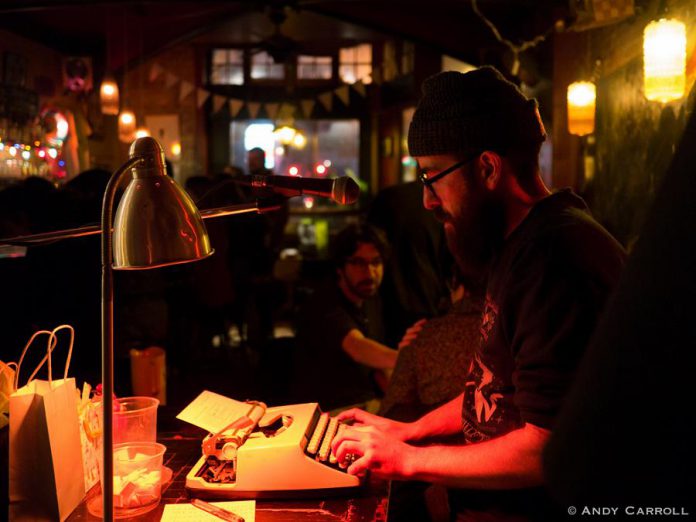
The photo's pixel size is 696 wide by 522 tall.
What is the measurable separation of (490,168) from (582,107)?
3136 mm

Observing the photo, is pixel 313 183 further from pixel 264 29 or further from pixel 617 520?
pixel 264 29

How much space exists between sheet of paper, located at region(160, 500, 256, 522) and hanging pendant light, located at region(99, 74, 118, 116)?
293 inches

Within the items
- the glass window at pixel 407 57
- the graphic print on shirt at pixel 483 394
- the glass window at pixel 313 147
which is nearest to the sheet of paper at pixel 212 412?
the graphic print on shirt at pixel 483 394

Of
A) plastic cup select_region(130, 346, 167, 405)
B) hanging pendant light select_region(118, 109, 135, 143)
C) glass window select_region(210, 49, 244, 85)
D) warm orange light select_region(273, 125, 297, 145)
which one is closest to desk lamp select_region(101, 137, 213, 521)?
plastic cup select_region(130, 346, 167, 405)

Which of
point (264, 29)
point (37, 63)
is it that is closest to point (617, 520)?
point (37, 63)

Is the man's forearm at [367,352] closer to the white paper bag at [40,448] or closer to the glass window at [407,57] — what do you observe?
the white paper bag at [40,448]

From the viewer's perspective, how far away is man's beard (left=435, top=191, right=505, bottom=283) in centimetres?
160

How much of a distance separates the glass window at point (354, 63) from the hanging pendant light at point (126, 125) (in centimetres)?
653

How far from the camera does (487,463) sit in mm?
1391

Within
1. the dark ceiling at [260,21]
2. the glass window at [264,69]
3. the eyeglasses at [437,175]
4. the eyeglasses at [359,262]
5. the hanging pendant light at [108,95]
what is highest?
the glass window at [264,69]

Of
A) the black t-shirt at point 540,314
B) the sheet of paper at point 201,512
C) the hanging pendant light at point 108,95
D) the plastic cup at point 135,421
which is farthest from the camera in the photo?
the hanging pendant light at point 108,95

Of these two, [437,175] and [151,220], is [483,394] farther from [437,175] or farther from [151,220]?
[151,220]

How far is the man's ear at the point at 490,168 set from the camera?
5.17ft

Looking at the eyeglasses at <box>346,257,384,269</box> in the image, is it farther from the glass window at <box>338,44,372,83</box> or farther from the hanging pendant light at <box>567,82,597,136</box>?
the glass window at <box>338,44,372,83</box>
